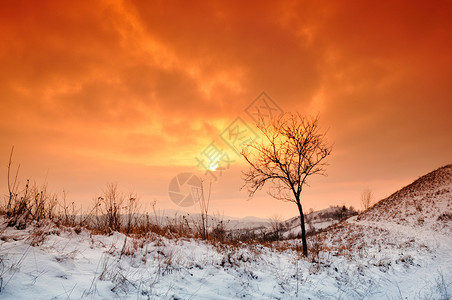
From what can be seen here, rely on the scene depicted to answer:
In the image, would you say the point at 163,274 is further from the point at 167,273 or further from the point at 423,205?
the point at 423,205

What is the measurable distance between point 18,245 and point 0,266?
44.0 inches

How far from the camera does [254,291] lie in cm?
546

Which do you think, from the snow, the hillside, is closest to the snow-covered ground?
the snow

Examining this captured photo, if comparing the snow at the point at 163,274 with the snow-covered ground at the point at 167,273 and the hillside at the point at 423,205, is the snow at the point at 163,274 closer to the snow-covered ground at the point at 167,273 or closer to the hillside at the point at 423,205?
the snow-covered ground at the point at 167,273

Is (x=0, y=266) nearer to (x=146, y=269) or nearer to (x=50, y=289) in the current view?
(x=50, y=289)

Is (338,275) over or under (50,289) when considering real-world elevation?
under

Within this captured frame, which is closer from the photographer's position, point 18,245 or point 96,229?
point 18,245

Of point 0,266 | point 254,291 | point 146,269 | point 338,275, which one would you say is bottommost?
point 338,275

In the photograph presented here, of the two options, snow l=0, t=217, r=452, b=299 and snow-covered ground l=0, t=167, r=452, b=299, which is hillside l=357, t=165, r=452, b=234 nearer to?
snow-covered ground l=0, t=167, r=452, b=299

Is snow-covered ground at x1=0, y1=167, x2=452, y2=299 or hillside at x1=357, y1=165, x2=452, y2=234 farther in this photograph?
hillside at x1=357, y1=165, x2=452, y2=234

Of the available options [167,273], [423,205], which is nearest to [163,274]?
[167,273]

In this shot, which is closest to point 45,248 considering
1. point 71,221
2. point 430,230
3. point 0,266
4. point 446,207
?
point 0,266

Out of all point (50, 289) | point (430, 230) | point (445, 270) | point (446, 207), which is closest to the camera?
point (50, 289)

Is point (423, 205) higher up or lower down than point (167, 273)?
higher up
